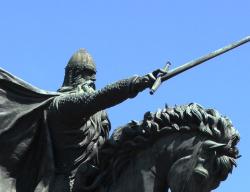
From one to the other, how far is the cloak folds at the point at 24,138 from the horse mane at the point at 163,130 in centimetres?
65

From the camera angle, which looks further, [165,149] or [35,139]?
[35,139]

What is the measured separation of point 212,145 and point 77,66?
6.74 feet

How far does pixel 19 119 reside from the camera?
8445mm

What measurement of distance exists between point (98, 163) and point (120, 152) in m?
0.27

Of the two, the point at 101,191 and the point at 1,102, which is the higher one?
the point at 1,102

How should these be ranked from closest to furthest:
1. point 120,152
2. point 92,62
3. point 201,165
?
point 201,165
point 120,152
point 92,62

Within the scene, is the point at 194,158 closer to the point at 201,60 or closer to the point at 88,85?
the point at 201,60

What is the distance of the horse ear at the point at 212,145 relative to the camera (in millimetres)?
7480

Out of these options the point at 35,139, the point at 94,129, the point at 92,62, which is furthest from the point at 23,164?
the point at 92,62

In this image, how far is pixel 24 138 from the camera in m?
8.42

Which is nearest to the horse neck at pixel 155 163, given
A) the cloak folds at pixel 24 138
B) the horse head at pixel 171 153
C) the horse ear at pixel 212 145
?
the horse head at pixel 171 153

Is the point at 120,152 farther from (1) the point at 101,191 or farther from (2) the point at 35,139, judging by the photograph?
(2) the point at 35,139

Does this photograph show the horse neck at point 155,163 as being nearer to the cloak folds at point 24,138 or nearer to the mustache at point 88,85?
the cloak folds at point 24,138

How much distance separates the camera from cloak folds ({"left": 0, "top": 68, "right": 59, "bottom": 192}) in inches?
329
